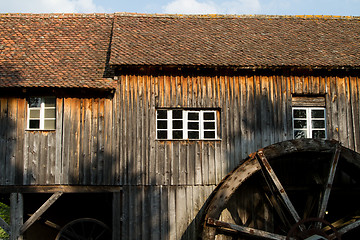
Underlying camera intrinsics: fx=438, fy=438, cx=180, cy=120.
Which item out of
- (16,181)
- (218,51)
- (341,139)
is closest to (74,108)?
(16,181)

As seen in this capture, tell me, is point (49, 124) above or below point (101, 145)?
above

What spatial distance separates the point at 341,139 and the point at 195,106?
3.96 m

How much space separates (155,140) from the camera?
11.1 metres

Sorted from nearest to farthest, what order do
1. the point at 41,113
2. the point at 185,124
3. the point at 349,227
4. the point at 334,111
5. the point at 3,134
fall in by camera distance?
the point at 349,227 → the point at 3,134 → the point at 41,113 → the point at 185,124 → the point at 334,111

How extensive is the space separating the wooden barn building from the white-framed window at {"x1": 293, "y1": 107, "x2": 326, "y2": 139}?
0.03 metres

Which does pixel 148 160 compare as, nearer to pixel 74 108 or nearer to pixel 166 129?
pixel 166 129

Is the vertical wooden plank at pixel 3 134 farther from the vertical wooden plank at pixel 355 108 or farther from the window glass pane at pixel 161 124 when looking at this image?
the vertical wooden plank at pixel 355 108

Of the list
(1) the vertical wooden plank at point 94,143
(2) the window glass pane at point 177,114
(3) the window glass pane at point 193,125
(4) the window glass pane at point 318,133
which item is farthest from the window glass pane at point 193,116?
(4) the window glass pane at point 318,133

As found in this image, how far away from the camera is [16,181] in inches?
422

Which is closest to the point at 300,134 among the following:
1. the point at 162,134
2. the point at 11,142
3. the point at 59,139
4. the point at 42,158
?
the point at 162,134

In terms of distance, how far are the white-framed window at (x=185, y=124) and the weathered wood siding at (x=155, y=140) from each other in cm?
19

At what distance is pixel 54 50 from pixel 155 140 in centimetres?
400

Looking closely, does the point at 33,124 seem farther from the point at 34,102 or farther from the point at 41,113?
the point at 34,102

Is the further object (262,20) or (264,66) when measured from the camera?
(262,20)
